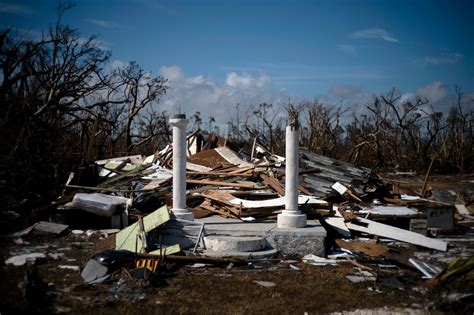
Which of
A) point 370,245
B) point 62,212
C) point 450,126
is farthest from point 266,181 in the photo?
point 450,126

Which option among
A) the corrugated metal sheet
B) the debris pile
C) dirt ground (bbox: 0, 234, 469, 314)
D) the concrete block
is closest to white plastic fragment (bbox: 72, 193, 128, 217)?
the debris pile

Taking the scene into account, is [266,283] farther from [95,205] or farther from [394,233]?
[95,205]

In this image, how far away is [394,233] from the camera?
35.4 feet

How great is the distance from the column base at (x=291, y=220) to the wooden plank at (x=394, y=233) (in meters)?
1.64

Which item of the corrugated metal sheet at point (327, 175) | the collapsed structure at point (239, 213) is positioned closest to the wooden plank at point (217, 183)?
the collapsed structure at point (239, 213)

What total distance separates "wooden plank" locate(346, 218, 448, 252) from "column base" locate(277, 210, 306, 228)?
164 cm

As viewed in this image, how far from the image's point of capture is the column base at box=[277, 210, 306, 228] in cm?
1029

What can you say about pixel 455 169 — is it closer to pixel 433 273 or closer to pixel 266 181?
pixel 266 181

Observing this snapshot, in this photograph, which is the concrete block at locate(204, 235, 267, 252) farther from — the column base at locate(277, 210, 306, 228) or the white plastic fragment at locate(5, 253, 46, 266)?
the white plastic fragment at locate(5, 253, 46, 266)

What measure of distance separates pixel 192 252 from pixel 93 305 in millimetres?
3091

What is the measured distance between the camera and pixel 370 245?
10.1 metres

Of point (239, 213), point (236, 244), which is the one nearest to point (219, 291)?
point (236, 244)

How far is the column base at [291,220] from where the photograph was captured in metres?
10.3

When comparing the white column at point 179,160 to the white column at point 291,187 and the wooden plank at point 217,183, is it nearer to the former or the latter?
the white column at point 291,187
